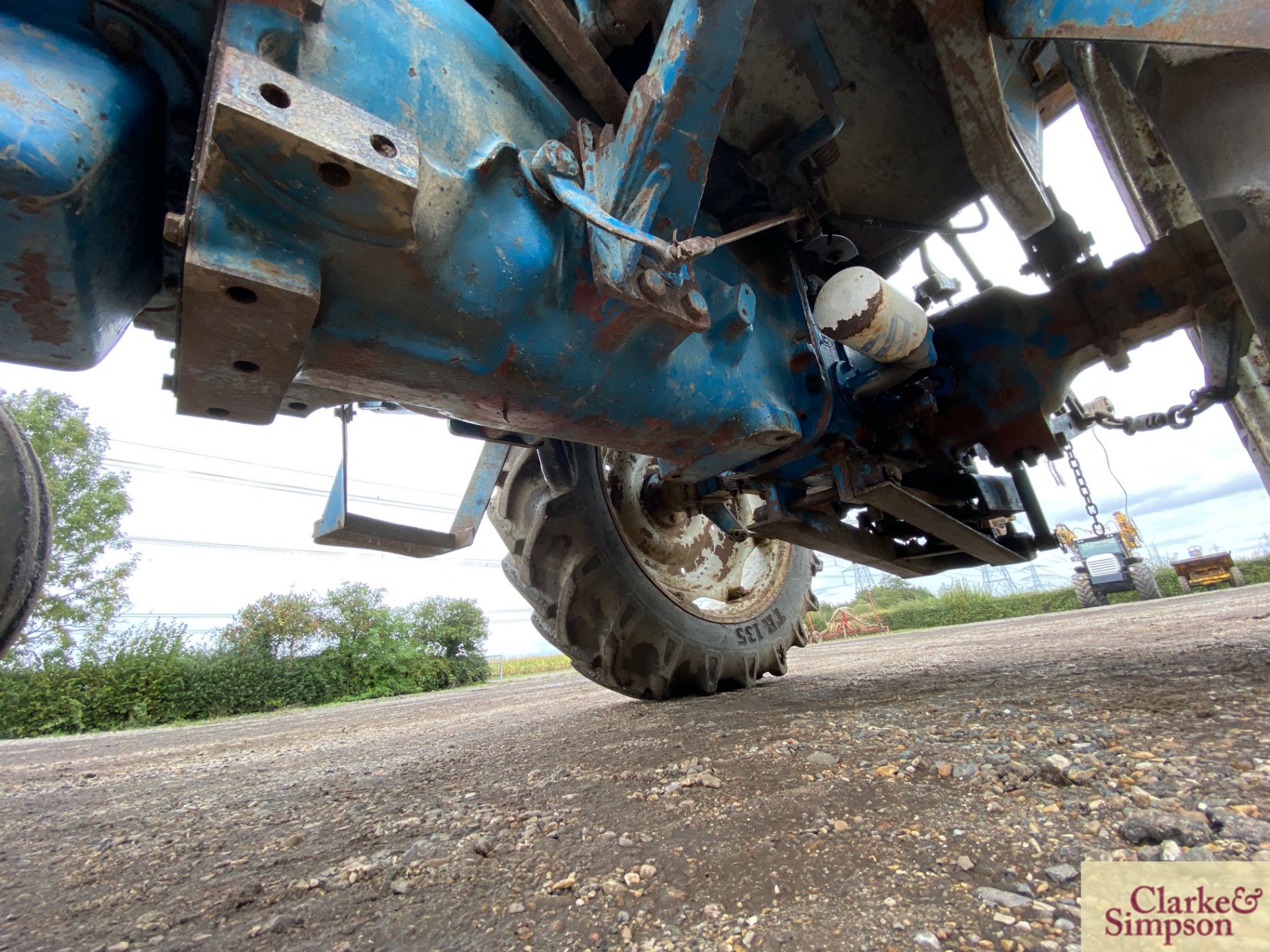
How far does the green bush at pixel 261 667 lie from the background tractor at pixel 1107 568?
16173 mm

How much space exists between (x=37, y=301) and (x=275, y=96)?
359 millimetres

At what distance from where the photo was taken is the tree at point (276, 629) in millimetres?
16172

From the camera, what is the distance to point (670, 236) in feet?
3.24

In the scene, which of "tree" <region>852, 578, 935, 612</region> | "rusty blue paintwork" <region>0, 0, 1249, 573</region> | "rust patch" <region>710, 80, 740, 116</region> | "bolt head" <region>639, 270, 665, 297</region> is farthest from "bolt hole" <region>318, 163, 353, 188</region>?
"tree" <region>852, 578, 935, 612</region>

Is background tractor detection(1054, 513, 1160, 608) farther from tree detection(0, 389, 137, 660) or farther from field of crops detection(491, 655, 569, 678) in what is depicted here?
tree detection(0, 389, 137, 660)

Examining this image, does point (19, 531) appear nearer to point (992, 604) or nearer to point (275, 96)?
point (275, 96)

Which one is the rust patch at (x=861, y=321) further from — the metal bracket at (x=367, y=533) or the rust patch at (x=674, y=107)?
the metal bracket at (x=367, y=533)

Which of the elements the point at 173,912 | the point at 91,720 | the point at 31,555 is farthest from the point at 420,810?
the point at 91,720

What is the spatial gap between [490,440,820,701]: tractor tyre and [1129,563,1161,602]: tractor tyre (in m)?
13.2

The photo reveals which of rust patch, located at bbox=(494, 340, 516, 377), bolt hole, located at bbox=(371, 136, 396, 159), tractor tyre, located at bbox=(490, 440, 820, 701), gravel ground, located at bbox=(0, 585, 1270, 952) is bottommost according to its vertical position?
gravel ground, located at bbox=(0, 585, 1270, 952)

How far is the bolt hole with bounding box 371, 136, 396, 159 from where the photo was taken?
67cm

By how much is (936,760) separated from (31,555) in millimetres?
1453

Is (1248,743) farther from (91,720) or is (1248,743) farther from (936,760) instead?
(91,720)

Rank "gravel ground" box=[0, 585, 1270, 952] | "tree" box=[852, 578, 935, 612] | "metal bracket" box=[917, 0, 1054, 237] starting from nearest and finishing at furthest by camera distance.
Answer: "gravel ground" box=[0, 585, 1270, 952]
"metal bracket" box=[917, 0, 1054, 237]
"tree" box=[852, 578, 935, 612]
